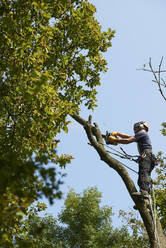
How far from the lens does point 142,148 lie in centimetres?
761

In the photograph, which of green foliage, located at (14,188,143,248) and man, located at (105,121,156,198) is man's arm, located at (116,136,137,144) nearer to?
man, located at (105,121,156,198)

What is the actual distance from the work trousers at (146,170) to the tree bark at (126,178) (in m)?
0.22

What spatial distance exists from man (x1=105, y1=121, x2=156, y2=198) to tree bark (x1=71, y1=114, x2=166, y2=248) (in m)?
0.23

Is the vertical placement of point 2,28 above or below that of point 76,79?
below

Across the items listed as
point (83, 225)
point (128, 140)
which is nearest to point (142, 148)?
point (128, 140)

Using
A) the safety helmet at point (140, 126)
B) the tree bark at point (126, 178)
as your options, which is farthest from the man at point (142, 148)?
the tree bark at point (126, 178)

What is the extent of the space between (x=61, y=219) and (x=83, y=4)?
26.7 meters

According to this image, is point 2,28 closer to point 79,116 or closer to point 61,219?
point 79,116

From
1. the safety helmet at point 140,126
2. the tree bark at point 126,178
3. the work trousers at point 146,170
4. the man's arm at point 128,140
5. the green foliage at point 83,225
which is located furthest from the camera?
the green foliage at point 83,225

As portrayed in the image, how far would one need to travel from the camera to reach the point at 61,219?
32.6 m

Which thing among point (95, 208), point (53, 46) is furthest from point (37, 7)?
point (95, 208)

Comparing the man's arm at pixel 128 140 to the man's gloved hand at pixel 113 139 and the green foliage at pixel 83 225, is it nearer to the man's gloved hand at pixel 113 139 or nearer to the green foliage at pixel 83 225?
the man's gloved hand at pixel 113 139

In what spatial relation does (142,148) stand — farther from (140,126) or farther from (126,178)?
(126,178)

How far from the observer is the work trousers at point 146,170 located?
6.97 meters
